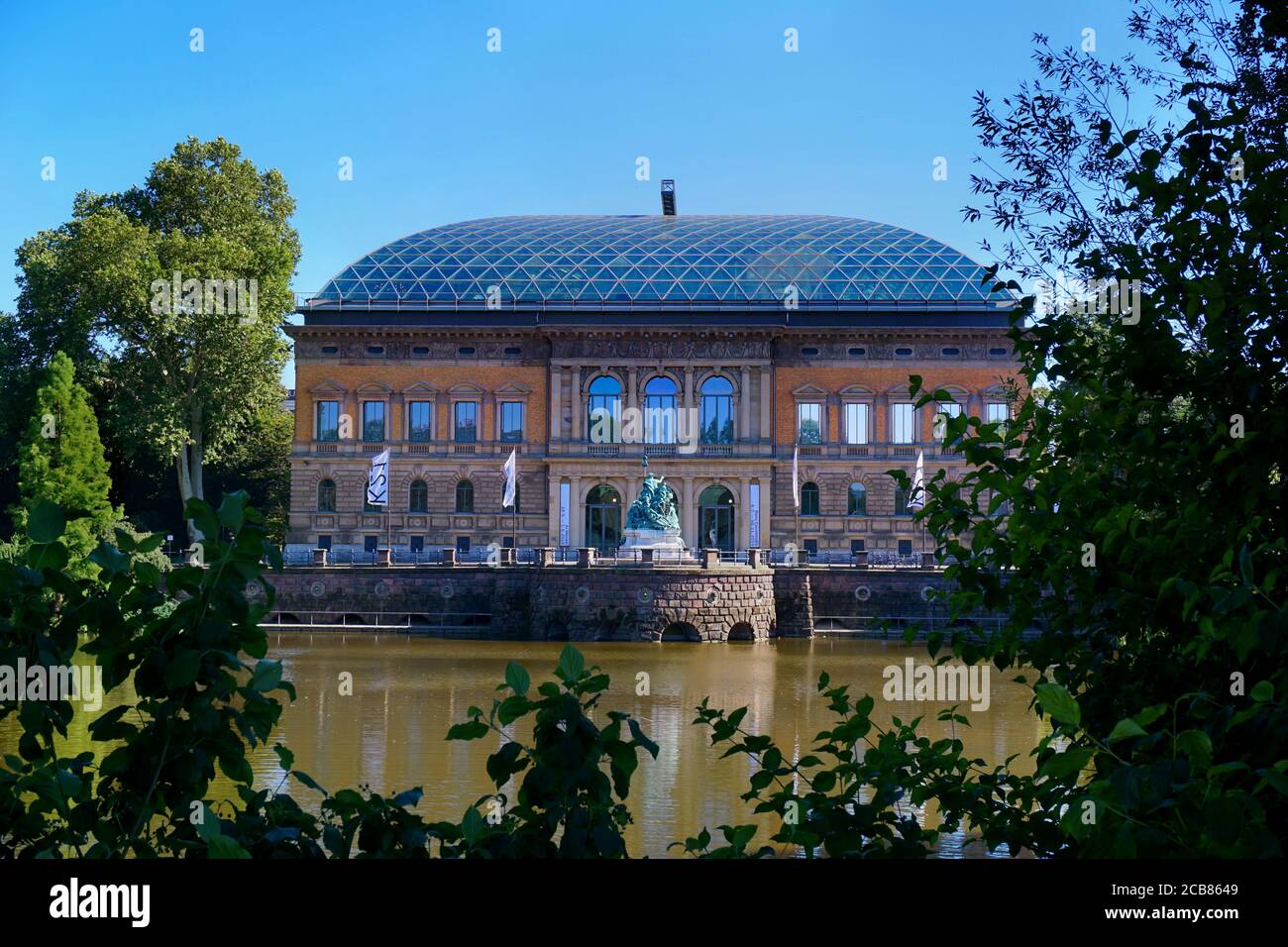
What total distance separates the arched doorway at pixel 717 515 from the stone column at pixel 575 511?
18.8 feet

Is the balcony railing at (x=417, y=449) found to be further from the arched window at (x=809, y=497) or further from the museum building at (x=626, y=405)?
the arched window at (x=809, y=497)

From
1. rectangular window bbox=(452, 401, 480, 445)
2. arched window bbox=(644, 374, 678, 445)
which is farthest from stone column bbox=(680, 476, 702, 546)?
rectangular window bbox=(452, 401, 480, 445)

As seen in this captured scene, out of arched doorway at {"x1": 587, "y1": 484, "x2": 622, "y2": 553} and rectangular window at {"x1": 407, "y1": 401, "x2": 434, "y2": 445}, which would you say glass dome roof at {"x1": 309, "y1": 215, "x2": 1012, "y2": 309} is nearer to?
rectangular window at {"x1": 407, "y1": 401, "x2": 434, "y2": 445}

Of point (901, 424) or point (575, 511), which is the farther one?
point (901, 424)

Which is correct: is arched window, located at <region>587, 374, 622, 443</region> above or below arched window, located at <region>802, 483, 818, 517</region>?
above

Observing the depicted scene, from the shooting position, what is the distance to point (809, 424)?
197ft

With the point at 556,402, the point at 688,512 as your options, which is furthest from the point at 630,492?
the point at 556,402

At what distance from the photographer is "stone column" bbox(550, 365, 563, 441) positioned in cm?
5966

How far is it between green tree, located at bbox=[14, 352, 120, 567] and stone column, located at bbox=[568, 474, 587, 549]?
2102 cm

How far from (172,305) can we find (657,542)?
23.4 meters

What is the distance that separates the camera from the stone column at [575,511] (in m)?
59.4

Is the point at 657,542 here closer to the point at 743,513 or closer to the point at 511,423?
the point at 743,513

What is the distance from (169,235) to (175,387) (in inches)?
301
